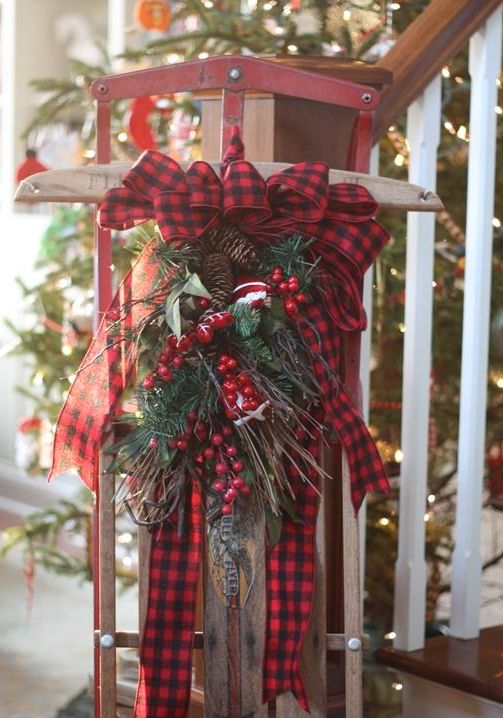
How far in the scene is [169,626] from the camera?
143 centimetres

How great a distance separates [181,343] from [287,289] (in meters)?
0.14

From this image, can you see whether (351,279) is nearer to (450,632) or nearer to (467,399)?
(467,399)

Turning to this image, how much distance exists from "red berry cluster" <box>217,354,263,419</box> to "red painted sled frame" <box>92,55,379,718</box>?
213mm

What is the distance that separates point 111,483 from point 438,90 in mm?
859

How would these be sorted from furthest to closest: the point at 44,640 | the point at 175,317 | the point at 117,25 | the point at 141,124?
the point at 117,25 → the point at 44,640 → the point at 141,124 → the point at 175,317

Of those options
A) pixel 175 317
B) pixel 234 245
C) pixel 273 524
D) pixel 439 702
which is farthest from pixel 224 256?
pixel 439 702

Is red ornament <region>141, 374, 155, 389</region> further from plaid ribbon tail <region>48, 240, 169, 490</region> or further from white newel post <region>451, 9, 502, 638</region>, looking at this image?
white newel post <region>451, 9, 502, 638</region>

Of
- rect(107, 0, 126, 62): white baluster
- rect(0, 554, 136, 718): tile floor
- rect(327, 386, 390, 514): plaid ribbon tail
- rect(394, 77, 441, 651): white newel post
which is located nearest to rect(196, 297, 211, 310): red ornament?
rect(327, 386, 390, 514): plaid ribbon tail

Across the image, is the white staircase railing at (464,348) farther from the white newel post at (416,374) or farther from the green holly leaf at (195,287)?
the green holly leaf at (195,287)

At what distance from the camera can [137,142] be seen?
287 centimetres

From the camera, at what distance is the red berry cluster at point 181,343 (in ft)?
4.33

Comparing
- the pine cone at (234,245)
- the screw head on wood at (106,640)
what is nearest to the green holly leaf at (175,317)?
the pine cone at (234,245)

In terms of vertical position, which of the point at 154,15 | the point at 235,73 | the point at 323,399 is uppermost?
the point at 154,15

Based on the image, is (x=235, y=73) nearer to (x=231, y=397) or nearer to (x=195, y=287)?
(x=195, y=287)
